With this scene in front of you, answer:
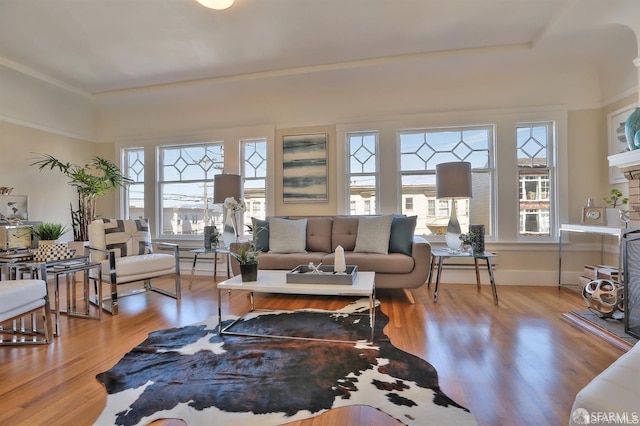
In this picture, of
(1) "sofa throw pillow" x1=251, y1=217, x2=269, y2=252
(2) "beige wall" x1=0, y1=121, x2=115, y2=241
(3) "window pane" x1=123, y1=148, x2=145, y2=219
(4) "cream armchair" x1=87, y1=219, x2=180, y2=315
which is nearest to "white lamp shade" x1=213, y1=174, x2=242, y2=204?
(1) "sofa throw pillow" x1=251, y1=217, x2=269, y2=252

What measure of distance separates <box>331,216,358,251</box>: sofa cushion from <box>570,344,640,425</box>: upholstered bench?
275cm

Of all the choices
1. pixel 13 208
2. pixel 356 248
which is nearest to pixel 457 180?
pixel 356 248

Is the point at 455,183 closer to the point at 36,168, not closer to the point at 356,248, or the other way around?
the point at 356,248

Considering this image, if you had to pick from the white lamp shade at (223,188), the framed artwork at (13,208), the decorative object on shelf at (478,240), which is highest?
the white lamp shade at (223,188)

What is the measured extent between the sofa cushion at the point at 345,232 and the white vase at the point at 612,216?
2773 millimetres

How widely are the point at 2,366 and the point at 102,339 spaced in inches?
19.6

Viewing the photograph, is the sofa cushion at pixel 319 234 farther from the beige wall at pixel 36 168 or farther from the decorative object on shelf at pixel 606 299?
the beige wall at pixel 36 168

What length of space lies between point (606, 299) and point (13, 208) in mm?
6499

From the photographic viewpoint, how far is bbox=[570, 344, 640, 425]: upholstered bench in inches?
27.2

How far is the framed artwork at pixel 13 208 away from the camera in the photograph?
3.62 meters

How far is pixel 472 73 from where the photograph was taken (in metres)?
3.68

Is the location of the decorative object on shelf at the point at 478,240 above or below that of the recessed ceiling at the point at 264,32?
below

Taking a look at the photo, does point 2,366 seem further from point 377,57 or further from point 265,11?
point 377,57

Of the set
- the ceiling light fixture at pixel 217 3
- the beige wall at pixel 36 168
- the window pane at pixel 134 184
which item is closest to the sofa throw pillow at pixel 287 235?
the ceiling light fixture at pixel 217 3
